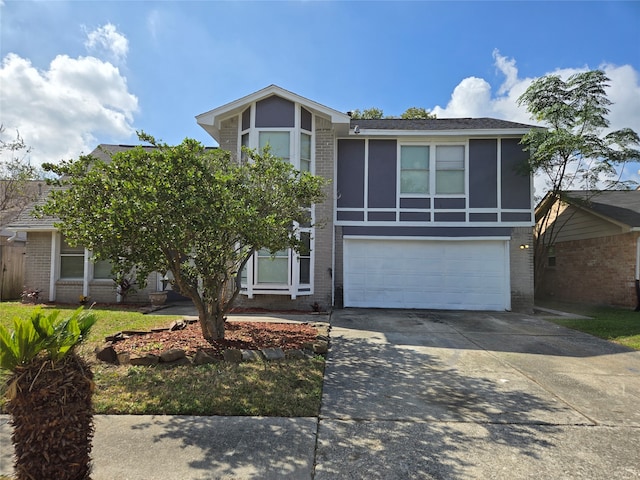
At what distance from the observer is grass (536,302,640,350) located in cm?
756

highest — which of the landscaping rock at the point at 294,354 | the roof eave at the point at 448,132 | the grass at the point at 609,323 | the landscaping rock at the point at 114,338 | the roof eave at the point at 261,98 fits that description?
the roof eave at the point at 261,98

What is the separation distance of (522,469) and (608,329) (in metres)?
7.46

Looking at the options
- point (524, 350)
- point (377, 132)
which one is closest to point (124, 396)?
point (524, 350)

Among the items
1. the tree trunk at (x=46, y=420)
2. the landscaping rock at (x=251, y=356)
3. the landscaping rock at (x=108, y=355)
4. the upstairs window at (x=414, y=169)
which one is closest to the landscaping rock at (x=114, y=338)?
the landscaping rock at (x=108, y=355)

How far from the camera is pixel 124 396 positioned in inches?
158

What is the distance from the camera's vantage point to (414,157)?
38.1 feet

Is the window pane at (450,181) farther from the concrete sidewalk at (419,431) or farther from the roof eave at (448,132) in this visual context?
the concrete sidewalk at (419,431)

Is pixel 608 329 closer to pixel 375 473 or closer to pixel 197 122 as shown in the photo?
pixel 375 473

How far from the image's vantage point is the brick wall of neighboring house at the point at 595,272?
11.7m

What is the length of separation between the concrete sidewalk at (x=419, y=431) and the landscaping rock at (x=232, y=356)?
1.26m

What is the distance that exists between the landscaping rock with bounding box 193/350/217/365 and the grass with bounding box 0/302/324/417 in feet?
0.31

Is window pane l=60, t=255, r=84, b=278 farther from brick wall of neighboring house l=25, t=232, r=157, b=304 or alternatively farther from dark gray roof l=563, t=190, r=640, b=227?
dark gray roof l=563, t=190, r=640, b=227

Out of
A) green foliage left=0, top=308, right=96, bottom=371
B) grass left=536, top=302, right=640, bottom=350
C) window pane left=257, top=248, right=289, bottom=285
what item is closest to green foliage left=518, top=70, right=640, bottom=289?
grass left=536, top=302, right=640, bottom=350

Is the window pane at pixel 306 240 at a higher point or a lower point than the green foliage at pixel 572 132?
lower
